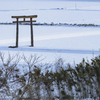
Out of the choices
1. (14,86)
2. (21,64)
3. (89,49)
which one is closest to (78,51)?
(89,49)

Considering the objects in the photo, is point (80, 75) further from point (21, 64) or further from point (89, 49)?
point (89, 49)

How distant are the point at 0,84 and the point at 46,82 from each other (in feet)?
3.65

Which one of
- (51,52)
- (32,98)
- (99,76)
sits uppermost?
(51,52)

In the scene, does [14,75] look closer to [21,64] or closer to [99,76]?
[21,64]

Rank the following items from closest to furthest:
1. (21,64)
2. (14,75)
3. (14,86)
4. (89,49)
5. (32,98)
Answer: (32,98)
(14,86)
(14,75)
(21,64)
(89,49)

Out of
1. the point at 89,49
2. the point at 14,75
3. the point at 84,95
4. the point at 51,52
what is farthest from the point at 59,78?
the point at 89,49

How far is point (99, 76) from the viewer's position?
6.86 m

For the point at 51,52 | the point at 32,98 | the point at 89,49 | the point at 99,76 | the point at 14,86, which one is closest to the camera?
the point at 32,98

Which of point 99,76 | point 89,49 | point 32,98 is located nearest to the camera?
point 32,98

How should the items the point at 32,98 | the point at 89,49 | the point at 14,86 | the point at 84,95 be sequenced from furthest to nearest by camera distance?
the point at 89,49 < the point at 14,86 < the point at 84,95 < the point at 32,98

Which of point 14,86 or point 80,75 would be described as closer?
point 80,75

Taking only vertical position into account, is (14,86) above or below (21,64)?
below

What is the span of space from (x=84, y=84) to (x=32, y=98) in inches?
61.7

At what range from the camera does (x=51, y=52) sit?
40.8ft
